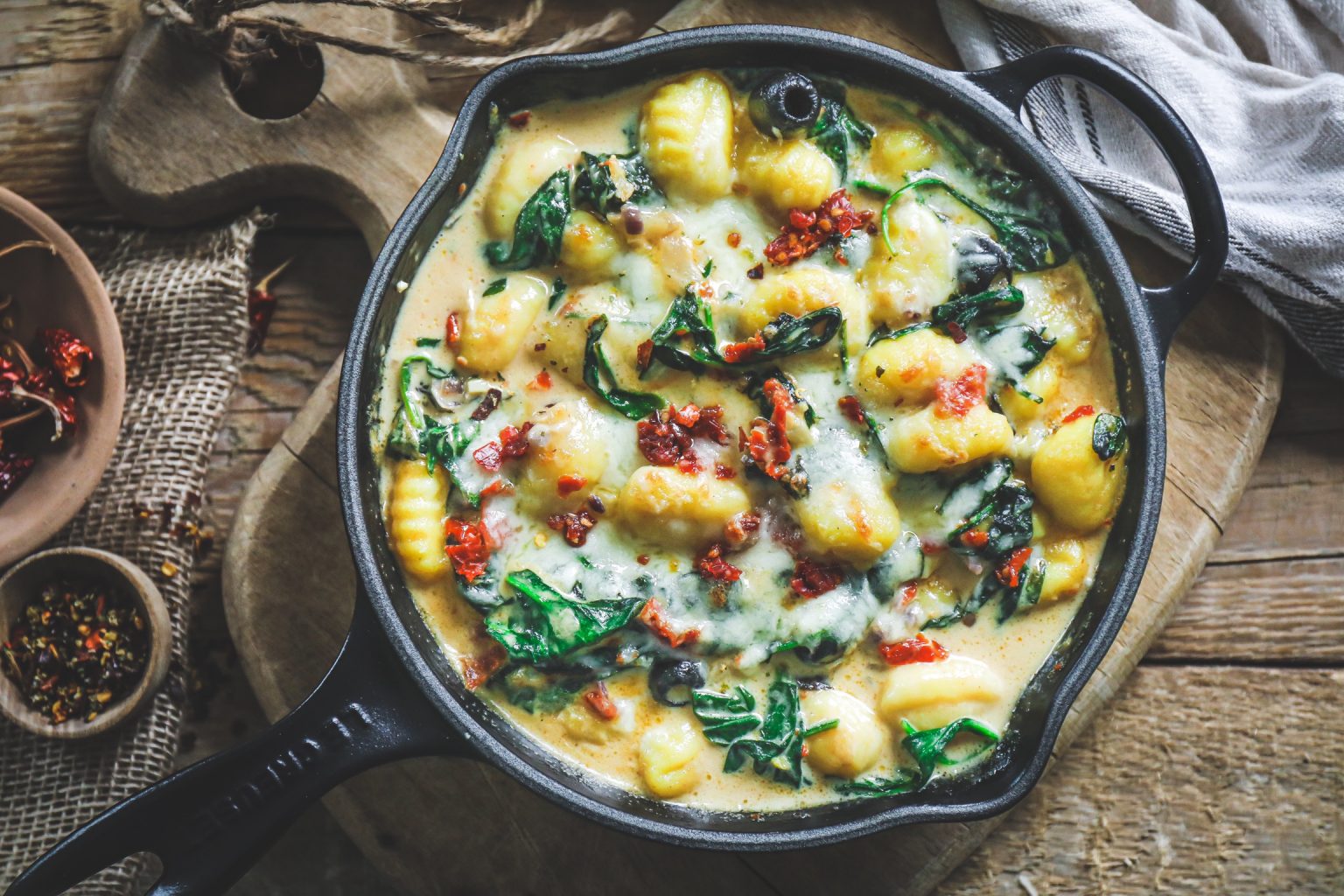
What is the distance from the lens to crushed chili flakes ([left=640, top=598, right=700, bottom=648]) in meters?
2.57

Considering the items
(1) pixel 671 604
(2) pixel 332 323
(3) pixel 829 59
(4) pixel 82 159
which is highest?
(3) pixel 829 59

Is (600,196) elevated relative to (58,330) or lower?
elevated

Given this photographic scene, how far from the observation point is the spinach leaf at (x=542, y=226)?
8.62ft

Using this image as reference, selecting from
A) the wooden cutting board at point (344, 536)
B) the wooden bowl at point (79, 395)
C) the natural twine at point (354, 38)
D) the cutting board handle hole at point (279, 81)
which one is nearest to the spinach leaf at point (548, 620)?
the wooden cutting board at point (344, 536)

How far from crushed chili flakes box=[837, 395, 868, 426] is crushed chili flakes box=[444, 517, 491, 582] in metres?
0.90

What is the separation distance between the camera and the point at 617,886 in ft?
9.70

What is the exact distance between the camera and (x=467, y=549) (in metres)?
2.58

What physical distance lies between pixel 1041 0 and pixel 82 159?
2.66m

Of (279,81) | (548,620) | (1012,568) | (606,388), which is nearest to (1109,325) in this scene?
(1012,568)

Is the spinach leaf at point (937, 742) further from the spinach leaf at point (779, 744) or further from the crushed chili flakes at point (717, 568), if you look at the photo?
the crushed chili flakes at point (717, 568)

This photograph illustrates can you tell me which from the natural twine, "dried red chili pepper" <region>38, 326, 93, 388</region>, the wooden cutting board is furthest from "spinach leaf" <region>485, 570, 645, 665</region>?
the natural twine

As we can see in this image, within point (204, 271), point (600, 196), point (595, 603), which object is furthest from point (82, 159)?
point (595, 603)

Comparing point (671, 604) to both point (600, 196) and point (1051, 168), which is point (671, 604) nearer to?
point (600, 196)

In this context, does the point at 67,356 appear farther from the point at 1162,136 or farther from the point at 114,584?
the point at 1162,136
